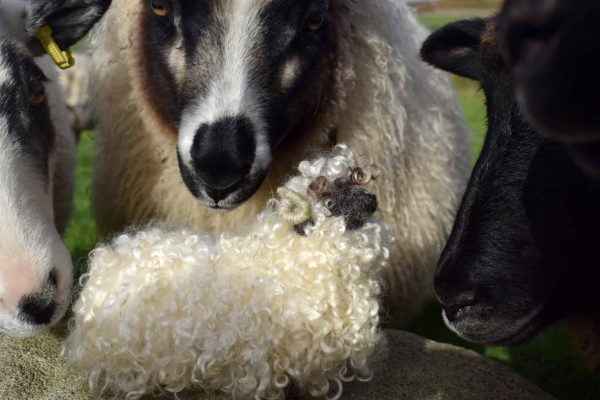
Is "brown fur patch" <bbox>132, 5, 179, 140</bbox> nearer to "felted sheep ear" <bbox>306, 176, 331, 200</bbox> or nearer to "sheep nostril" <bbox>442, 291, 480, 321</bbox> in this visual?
"felted sheep ear" <bbox>306, 176, 331, 200</bbox>

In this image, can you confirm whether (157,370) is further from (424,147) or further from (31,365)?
(424,147)

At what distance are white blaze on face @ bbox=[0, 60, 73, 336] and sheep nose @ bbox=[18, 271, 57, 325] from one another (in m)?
0.01

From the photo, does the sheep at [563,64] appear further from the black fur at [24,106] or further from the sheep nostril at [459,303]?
the black fur at [24,106]

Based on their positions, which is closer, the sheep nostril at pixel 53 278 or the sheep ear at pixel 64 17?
the sheep nostril at pixel 53 278

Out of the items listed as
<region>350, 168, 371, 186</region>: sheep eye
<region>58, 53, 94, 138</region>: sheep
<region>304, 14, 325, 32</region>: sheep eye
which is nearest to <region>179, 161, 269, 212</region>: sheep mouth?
<region>350, 168, 371, 186</region>: sheep eye

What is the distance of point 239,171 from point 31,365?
35.9 inches

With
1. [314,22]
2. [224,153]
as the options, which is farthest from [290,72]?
[224,153]

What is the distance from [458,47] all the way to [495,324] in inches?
44.9

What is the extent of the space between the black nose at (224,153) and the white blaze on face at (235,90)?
0.03 metres

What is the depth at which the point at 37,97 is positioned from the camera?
2.73 meters

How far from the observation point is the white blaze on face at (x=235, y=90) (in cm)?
266

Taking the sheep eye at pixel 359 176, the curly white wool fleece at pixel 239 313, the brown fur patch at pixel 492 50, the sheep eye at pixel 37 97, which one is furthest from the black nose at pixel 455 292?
the sheep eye at pixel 37 97

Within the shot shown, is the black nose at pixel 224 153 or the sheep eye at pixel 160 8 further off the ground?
the sheep eye at pixel 160 8

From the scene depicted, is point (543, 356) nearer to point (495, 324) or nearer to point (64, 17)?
point (495, 324)
